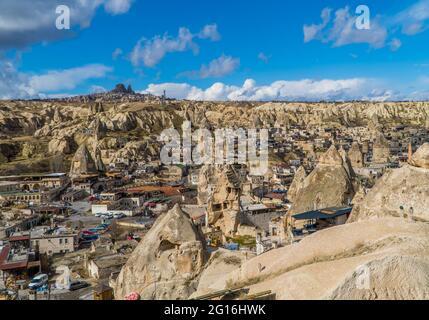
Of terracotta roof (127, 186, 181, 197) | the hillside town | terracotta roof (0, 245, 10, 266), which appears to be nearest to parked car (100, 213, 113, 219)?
the hillside town

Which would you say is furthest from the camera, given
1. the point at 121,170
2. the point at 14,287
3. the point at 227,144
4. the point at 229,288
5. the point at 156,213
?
the point at 227,144

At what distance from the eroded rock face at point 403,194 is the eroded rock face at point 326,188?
792cm

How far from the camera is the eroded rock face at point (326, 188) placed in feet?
74.3

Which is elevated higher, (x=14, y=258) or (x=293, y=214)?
(x=293, y=214)

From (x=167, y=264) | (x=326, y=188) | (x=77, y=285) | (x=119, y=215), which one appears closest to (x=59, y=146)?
(x=119, y=215)

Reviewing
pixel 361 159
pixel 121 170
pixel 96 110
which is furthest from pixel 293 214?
pixel 96 110

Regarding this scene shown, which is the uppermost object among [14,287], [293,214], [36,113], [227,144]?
[36,113]

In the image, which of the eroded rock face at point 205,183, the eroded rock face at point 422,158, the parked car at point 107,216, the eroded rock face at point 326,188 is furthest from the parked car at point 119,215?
the eroded rock face at point 422,158

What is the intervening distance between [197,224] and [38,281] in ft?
28.6

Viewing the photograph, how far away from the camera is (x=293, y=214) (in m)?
21.9

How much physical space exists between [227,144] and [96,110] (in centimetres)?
4997

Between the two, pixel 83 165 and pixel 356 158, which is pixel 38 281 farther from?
pixel 83 165
